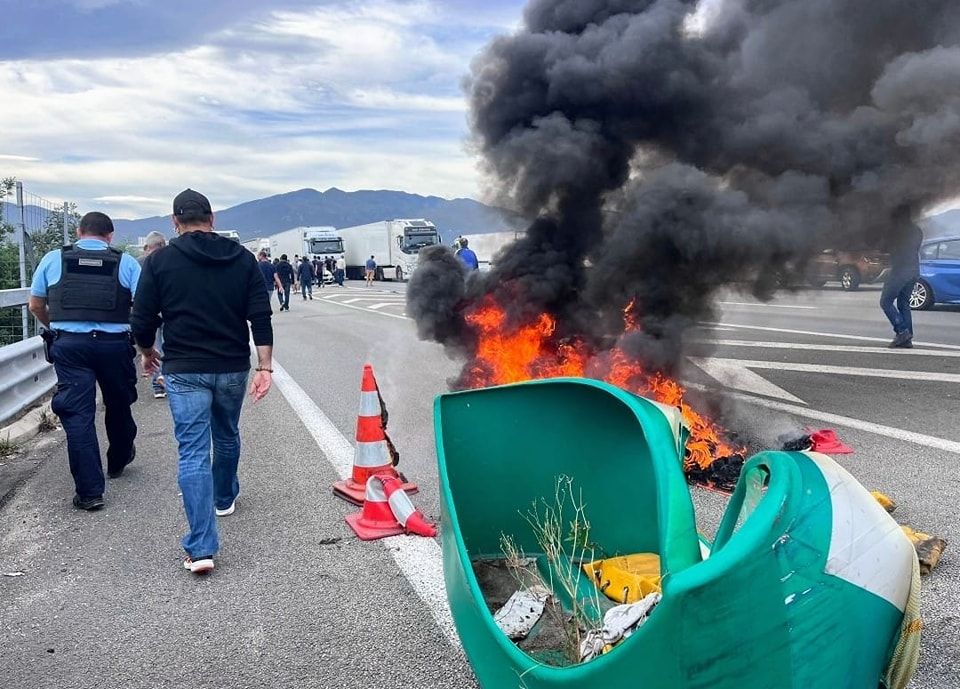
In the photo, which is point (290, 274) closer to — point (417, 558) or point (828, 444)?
point (828, 444)

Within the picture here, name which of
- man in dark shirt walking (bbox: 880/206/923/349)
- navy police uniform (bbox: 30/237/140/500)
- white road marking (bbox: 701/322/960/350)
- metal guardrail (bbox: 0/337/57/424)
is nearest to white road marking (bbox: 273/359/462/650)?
navy police uniform (bbox: 30/237/140/500)

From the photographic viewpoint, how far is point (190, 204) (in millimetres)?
4070

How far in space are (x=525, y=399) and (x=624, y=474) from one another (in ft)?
1.84

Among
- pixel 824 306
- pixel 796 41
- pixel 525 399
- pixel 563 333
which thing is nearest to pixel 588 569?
pixel 525 399

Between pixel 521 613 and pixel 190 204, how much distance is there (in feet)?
9.01

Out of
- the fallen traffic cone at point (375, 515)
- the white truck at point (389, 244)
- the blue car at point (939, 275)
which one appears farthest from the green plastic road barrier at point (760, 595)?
the white truck at point (389, 244)

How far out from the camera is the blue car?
1570 centimetres

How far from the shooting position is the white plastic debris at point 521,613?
9.78 ft

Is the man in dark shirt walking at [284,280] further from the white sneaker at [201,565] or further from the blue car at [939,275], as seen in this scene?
the white sneaker at [201,565]

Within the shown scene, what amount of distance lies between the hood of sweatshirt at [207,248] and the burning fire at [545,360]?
2.69 metres

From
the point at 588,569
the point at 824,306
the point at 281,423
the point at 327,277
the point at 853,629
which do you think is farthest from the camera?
the point at 327,277

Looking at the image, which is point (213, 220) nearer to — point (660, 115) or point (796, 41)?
point (660, 115)

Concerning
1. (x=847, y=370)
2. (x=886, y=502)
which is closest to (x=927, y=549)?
(x=886, y=502)

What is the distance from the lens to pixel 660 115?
287 inches
